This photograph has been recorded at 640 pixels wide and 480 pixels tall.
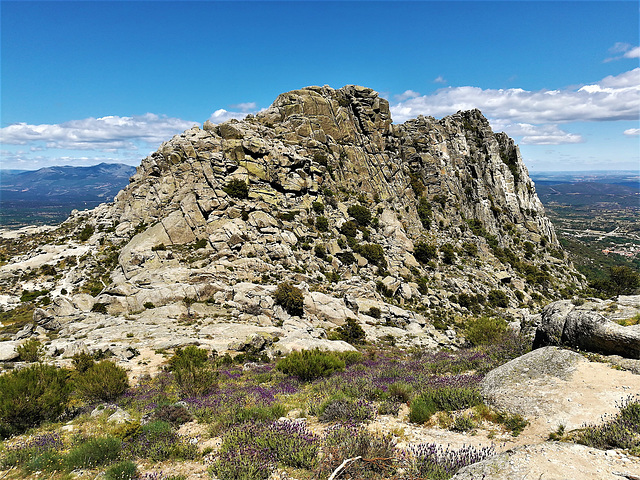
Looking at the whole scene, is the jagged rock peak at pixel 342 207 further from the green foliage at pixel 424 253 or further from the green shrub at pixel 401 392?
the green shrub at pixel 401 392

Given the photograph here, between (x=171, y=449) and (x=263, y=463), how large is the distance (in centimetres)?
277

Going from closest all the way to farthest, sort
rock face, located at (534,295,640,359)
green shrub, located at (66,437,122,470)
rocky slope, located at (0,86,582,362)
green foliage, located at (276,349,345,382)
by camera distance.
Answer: green shrub, located at (66,437,122,470), rock face, located at (534,295,640,359), green foliage, located at (276,349,345,382), rocky slope, located at (0,86,582,362)

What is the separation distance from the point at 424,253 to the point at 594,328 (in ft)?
136

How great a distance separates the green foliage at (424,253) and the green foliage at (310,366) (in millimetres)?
39470

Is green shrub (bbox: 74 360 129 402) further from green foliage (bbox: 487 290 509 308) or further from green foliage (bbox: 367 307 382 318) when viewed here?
green foliage (bbox: 487 290 509 308)

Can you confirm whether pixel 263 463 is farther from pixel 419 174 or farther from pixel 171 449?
pixel 419 174

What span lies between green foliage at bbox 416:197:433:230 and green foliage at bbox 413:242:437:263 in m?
13.1

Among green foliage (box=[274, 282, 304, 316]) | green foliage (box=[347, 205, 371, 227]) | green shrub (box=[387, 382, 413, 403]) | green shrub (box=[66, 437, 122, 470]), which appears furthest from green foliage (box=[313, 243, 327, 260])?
green shrub (box=[66, 437, 122, 470])

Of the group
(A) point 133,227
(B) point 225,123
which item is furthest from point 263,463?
(B) point 225,123

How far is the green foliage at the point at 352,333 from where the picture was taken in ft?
84.8

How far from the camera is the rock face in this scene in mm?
9617

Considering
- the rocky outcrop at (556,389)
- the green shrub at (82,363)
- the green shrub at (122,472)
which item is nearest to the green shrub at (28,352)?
the green shrub at (82,363)

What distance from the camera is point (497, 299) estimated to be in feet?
149

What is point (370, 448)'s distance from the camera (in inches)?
249
